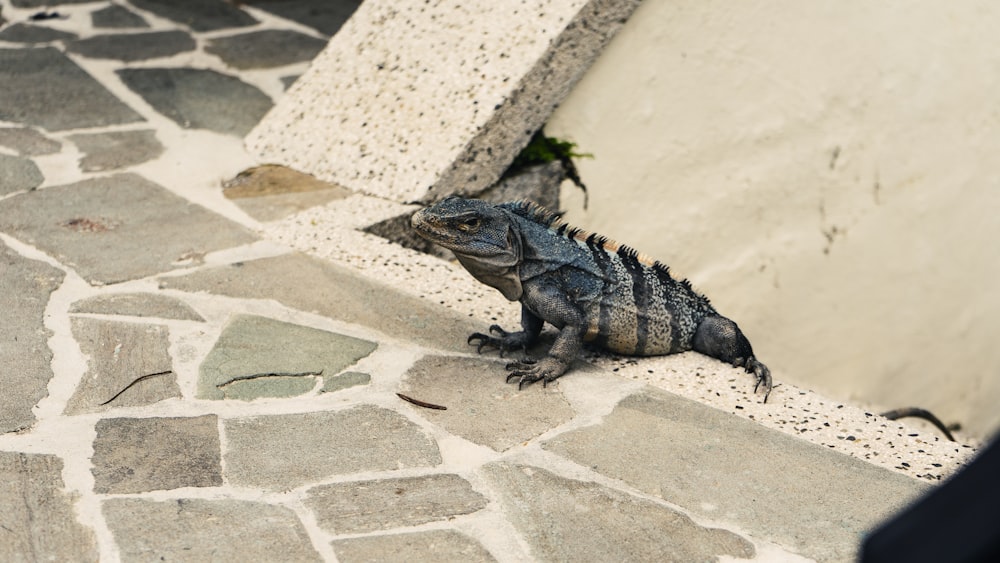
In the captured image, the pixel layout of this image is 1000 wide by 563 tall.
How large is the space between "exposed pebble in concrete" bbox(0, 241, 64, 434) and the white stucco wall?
2.95 metres

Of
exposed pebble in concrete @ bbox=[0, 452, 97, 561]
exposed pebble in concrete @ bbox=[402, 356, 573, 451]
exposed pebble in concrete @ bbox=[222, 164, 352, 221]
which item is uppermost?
exposed pebble in concrete @ bbox=[402, 356, 573, 451]

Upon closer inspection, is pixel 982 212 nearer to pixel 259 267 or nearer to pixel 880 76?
pixel 880 76

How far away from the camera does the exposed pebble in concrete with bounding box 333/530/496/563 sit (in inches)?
120

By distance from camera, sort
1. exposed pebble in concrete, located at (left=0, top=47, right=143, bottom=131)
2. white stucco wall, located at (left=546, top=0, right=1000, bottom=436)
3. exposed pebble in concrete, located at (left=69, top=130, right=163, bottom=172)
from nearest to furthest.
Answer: exposed pebble in concrete, located at (left=69, top=130, right=163, bottom=172) < white stucco wall, located at (left=546, top=0, right=1000, bottom=436) < exposed pebble in concrete, located at (left=0, top=47, right=143, bottom=131)

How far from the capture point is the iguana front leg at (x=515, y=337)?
444 cm

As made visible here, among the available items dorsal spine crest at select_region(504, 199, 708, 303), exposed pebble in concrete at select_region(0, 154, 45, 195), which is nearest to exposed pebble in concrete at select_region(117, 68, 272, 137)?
exposed pebble in concrete at select_region(0, 154, 45, 195)

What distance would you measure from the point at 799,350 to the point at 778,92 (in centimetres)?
177

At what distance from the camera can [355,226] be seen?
211 inches

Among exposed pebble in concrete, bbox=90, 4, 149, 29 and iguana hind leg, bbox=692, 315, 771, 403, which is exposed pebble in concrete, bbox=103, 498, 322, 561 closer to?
iguana hind leg, bbox=692, 315, 771, 403

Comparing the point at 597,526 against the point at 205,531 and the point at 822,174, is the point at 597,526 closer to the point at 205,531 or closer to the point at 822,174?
the point at 205,531

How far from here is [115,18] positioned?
26.0 ft

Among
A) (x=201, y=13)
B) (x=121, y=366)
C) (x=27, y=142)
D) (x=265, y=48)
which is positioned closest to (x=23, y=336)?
(x=121, y=366)

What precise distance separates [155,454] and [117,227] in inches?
84.2

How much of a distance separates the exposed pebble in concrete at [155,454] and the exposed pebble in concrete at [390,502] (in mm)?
398
